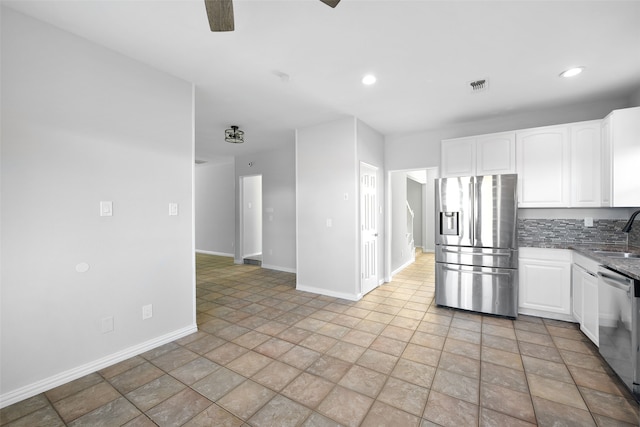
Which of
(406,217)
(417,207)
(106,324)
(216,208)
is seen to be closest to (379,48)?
(106,324)

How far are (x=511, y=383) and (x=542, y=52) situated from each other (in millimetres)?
2747

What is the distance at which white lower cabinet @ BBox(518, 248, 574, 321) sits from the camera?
3.13 m

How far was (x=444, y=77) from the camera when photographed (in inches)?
111

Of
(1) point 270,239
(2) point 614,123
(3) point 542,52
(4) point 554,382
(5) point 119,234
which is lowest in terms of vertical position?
(4) point 554,382

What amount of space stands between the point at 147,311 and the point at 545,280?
4.34 m

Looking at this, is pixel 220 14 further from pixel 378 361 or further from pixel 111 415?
pixel 378 361

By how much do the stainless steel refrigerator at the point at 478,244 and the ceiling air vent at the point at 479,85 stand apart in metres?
1.03

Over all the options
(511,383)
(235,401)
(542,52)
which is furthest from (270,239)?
(542,52)

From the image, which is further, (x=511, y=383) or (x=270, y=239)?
(x=270, y=239)

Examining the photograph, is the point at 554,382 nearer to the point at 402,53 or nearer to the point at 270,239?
the point at 402,53

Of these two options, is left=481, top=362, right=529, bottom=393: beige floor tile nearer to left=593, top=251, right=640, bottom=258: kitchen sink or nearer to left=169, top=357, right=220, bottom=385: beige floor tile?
left=593, top=251, right=640, bottom=258: kitchen sink

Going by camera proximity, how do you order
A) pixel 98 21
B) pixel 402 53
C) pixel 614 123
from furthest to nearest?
pixel 614 123, pixel 402 53, pixel 98 21

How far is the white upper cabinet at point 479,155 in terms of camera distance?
3.54 m

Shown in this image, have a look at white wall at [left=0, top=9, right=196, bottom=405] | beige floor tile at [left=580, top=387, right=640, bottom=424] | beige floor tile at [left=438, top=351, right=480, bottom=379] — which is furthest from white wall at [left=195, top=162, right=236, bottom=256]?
beige floor tile at [left=580, top=387, right=640, bottom=424]
